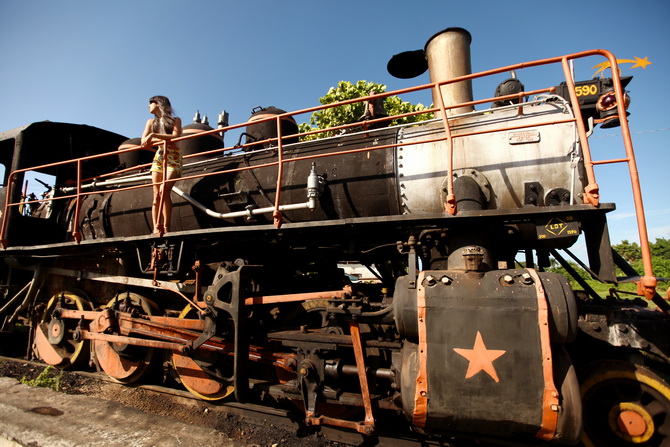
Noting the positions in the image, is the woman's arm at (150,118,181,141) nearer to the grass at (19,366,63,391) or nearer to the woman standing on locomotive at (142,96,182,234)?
the woman standing on locomotive at (142,96,182,234)

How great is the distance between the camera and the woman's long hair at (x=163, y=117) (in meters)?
4.44

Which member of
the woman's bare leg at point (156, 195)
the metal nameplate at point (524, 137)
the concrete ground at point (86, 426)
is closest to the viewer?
the metal nameplate at point (524, 137)

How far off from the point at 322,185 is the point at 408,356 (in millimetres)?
1858

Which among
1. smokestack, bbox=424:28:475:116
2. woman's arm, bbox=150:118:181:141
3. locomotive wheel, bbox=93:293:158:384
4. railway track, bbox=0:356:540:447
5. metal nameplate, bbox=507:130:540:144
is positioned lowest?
railway track, bbox=0:356:540:447

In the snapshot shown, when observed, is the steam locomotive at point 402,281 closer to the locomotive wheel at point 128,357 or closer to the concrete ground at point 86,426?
the locomotive wheel at point 128,357

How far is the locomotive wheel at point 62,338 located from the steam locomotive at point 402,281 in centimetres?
3

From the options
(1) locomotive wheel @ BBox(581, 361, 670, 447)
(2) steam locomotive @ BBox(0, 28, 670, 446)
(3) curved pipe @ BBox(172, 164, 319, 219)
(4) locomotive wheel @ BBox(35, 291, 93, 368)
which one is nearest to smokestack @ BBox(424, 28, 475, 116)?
(2) steam locomotive @ BBox(0, 28, 670, 446)

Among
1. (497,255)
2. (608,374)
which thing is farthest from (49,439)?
(608,374)

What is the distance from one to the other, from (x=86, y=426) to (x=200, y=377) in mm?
1182

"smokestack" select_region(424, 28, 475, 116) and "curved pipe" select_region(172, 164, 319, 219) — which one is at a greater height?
"smokestack" select_region(424, 28, 475, 116)

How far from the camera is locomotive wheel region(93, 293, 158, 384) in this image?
4566mm

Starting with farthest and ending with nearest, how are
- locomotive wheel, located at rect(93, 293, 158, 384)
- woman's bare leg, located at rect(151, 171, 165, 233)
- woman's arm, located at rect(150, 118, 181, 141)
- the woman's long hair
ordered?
1. locomotive wheel, located at rect(93, 293, 158, 384)
2. the woman's long hair
3. woman's bare leg, located at rect(151, 171, 165, 233)
4. woman's arm, located at rect(150, 118, 181, 141)

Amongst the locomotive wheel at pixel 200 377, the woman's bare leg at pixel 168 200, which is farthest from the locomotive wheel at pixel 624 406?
the woman's bare leg at pixel 168 200

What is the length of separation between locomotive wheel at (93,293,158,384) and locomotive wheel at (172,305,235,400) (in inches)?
22.0
